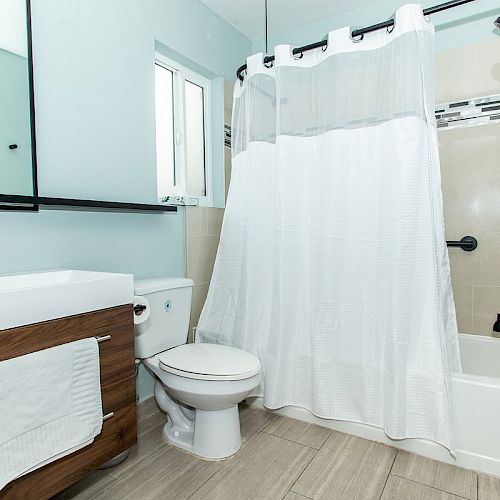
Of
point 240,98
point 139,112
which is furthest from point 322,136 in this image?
point 139,112

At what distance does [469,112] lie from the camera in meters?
2.30

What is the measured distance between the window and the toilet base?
1.17m

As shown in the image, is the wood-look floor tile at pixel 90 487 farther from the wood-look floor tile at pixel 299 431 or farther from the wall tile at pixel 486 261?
the wall tile at pixel 486 261

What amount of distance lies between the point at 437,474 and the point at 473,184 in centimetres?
157

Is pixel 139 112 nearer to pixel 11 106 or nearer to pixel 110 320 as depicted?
pixel 11 106

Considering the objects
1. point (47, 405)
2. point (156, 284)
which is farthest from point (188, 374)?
point (47, 405)

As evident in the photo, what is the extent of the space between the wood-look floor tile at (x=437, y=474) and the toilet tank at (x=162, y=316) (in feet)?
3.79

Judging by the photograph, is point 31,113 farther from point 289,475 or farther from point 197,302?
point 289,475

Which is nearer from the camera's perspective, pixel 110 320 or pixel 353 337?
pixel 110 320

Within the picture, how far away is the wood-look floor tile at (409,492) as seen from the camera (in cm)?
146

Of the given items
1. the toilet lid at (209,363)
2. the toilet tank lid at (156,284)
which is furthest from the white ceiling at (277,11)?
the toilet lid at (209,363)

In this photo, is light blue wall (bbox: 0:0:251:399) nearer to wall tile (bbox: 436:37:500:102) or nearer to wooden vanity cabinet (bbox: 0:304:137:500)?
wooden vanity cabinet (bbox: 0:304:137:500)

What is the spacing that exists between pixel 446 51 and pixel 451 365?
1825mm

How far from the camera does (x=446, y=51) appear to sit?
2.36 m
